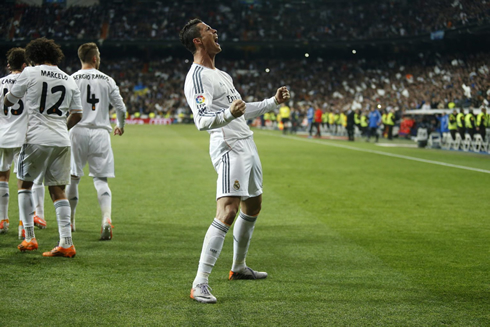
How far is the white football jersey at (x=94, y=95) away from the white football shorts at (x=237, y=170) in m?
2.70

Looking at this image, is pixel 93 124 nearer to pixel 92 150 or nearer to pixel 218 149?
pixel 92 150

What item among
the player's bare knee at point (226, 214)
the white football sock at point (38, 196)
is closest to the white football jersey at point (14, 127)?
the white football sock at point (38, 196)

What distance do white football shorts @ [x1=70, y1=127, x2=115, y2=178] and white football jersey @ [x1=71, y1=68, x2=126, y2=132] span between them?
9 centimetres

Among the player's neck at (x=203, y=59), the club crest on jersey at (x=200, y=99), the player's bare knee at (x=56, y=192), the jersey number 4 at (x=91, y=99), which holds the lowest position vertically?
the player's bare knee at (x=56, y=192)

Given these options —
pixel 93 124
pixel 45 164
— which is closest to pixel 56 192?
pixel 45 164

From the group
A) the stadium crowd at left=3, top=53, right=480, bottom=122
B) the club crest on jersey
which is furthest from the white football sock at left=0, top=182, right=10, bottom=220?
the stadium crowd at left=3, top=53, right=480, bottom=122

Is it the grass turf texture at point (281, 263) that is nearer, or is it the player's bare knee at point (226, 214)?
the grass turf texture at point (281, 263)

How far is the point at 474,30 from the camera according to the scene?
1593 inches

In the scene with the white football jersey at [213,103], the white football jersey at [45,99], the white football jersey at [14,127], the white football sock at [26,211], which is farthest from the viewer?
the white football jersey at [14,127]

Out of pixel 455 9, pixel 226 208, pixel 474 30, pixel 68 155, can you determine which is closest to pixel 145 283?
pixel 226 208

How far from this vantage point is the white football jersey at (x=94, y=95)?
683 cm

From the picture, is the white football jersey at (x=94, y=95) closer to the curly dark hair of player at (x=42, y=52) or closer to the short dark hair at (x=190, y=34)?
the curly dark hair of player at (x=42, y=52)

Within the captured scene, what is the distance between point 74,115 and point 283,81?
54.3m

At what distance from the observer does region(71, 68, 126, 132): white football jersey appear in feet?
22.4
